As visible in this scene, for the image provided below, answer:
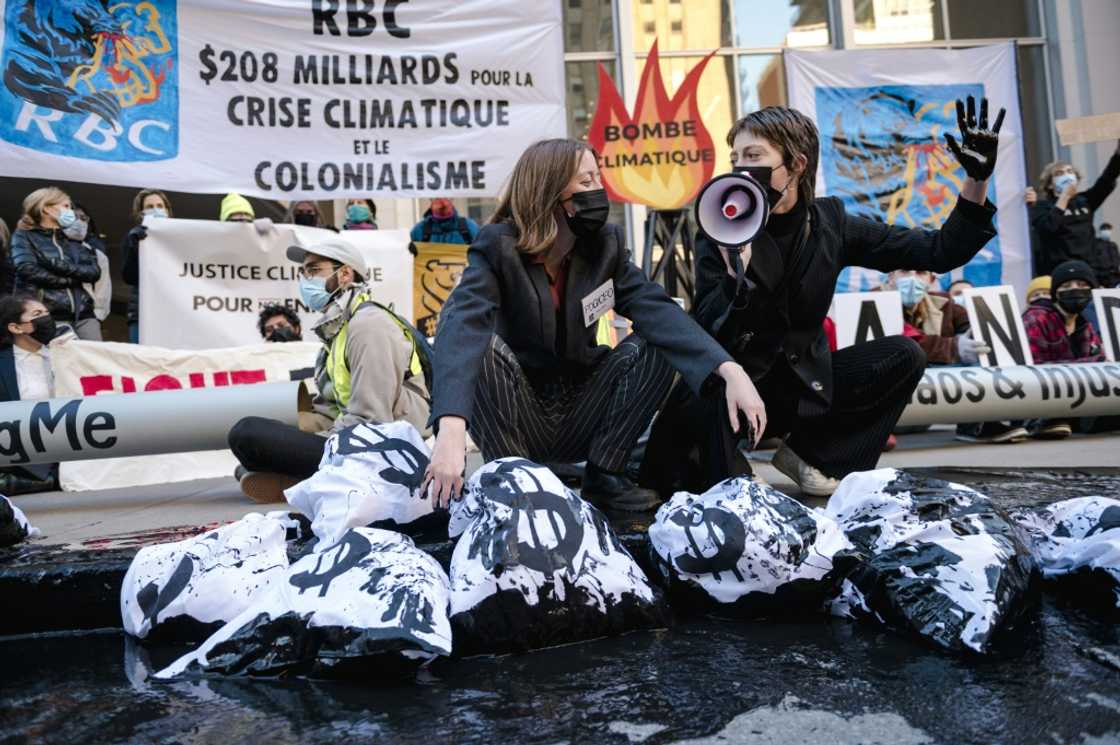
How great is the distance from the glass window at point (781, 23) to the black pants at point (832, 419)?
25.8 ft

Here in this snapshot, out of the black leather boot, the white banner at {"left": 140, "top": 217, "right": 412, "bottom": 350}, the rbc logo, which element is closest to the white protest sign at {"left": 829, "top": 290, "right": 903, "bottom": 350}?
the white banner at {"left": 140, "top": 217, "right": 412, "bottom": 350}

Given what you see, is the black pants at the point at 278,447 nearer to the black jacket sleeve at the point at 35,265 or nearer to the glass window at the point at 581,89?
the black jacket sleeve at the point at 35,265

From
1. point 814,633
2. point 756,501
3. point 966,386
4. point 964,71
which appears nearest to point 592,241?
point 756,501

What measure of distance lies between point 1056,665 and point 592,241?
160 cm

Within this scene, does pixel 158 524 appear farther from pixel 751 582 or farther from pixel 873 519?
pixel 873 519

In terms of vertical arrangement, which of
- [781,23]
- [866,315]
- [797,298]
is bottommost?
[797,298]

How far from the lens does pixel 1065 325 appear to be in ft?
19.6

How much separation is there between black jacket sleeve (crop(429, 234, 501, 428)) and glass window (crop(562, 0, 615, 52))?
7945 millimetres

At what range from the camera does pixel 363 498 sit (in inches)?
89.1

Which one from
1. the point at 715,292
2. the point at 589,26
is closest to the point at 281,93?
the point at 715,292

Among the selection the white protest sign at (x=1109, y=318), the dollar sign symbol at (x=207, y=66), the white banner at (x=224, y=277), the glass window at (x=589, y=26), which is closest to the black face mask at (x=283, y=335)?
the white banner at (x=224, y=277)

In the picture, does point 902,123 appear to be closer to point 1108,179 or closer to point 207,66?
point 1108,179

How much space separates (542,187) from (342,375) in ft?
4.62

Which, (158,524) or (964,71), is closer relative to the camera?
(158,524)
